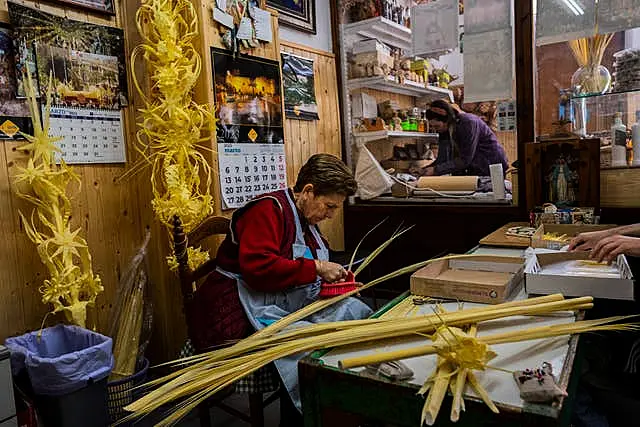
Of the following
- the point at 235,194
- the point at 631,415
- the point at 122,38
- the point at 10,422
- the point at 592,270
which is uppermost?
the point at 122,38

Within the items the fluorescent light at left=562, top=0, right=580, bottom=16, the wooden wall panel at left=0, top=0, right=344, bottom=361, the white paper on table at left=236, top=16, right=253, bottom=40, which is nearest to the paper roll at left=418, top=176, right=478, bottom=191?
the fluorescent light at left=562, top=0, right=580, bottom=16

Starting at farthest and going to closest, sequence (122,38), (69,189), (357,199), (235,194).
Answer: (357,199) → (235,194) → (122,38) → (69,189)

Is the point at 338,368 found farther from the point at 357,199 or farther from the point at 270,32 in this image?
the point at 357,199

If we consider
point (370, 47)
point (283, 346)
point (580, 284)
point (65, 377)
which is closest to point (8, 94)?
point (65, 377)

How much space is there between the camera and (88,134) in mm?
2219

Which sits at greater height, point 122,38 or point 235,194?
point 122,38

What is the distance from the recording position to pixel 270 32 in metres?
2.77

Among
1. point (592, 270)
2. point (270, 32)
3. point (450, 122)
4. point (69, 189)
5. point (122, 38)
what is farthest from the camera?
point (450, 122)

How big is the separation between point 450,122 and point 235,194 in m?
1.65

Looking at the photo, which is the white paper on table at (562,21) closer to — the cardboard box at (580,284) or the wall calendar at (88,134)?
the cardboard box at (580,284)

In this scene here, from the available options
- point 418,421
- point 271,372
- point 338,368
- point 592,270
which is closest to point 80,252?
point 271,372

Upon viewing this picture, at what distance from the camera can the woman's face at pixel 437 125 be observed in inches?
132

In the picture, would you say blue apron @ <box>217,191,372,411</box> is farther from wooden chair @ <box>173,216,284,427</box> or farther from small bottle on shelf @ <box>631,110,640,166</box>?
small bottle on shelf @ <box>631,110,640,166</box>

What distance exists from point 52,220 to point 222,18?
1277mm
